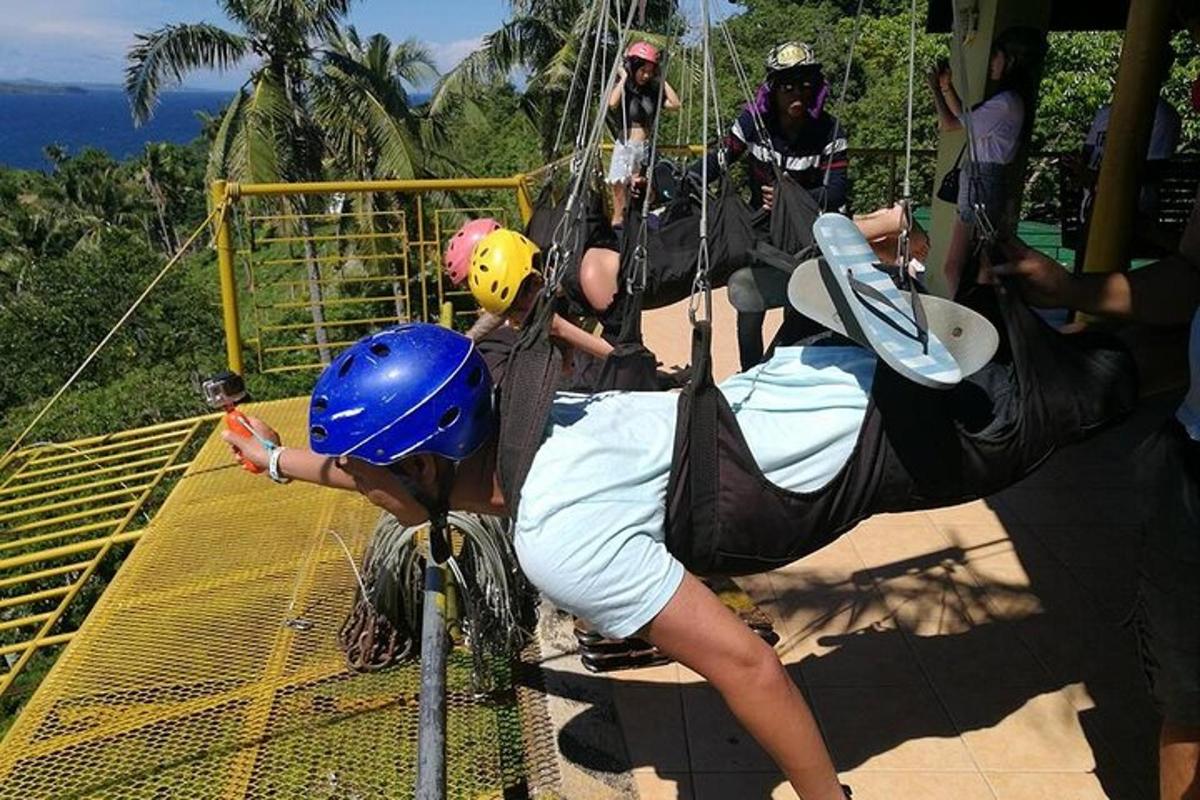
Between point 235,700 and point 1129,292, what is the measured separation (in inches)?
125

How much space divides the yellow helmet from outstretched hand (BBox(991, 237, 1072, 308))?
6.34 feet

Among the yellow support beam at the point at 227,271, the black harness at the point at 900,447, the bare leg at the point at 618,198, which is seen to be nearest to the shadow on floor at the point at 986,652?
the black harness at the point at 900,447

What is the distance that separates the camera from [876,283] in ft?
6.56

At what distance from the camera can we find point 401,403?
1867 millimetres

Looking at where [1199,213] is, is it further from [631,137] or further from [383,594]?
[631,137]

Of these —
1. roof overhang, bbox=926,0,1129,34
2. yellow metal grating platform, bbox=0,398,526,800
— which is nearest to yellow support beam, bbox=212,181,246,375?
yellow metal grating platform, bbox=0,398,526,800

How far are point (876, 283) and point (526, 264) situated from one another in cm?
182

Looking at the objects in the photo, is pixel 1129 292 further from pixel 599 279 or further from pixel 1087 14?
pixel 1087 14

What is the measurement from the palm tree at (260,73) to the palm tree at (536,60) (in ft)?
11.4

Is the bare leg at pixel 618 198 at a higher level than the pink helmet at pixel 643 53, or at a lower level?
lower

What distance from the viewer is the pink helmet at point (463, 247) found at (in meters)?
4.06

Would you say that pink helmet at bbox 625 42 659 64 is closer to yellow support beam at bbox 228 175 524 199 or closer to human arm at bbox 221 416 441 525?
yellow support beam at bbox 228 175 524 199

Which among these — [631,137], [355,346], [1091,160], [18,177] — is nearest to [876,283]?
[355,346]

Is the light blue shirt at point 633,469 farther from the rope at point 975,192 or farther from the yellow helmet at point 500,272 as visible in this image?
the yellow helmet at point 500,272
